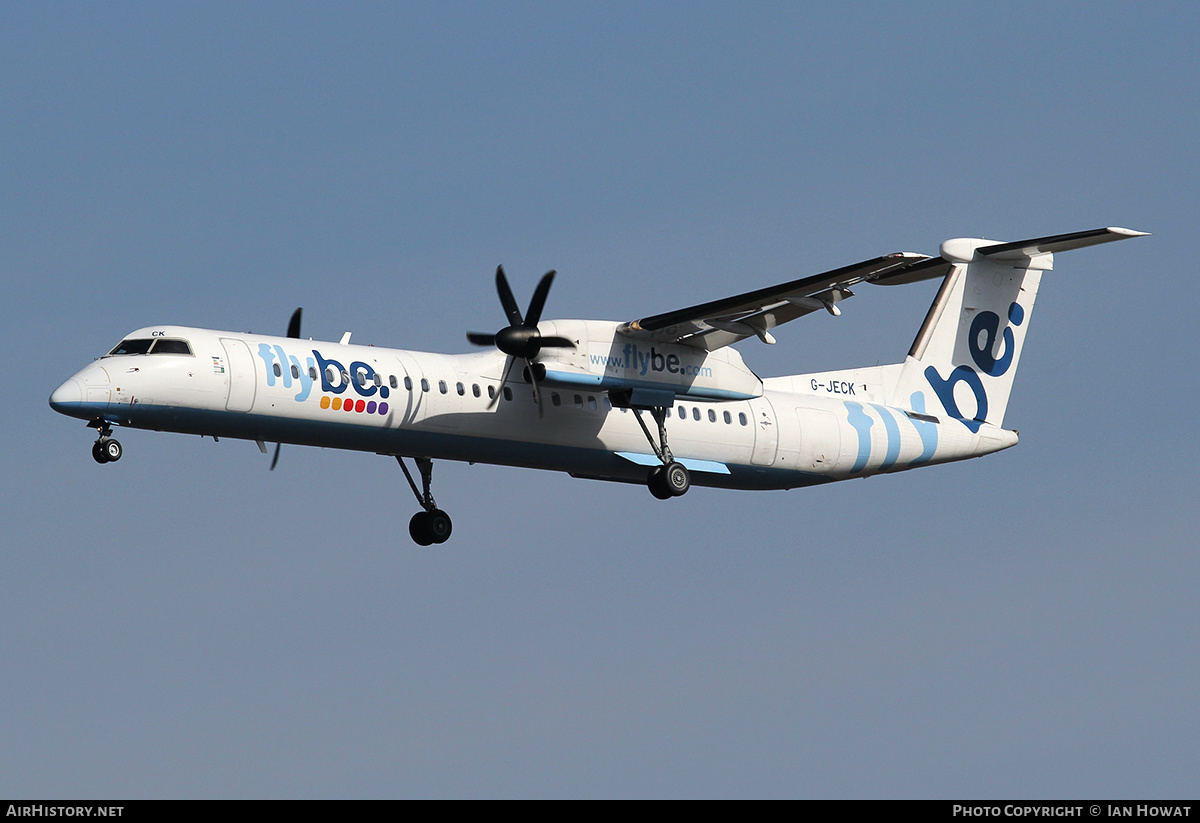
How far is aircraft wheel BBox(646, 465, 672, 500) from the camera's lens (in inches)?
1003

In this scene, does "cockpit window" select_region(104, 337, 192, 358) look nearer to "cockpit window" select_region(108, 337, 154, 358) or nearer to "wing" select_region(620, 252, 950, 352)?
"cockpit window" select_region(108, 337, 154, 358)

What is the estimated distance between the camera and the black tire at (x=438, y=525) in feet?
86.6

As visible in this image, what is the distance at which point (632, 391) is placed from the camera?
81.9 ft

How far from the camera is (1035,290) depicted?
30.3 metres

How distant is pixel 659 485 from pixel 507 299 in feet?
12.7

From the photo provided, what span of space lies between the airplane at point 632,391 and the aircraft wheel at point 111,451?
2cm

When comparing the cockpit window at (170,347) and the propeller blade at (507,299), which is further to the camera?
the propeller blade at (507,299)

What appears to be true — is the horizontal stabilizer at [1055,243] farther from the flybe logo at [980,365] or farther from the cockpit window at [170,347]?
the cockpit window at [170,347]

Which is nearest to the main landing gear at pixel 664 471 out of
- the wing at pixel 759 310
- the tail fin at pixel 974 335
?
the wing at pixel 759 310

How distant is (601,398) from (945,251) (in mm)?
7864

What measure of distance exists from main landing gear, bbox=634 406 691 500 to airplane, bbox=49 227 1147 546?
0.04m
